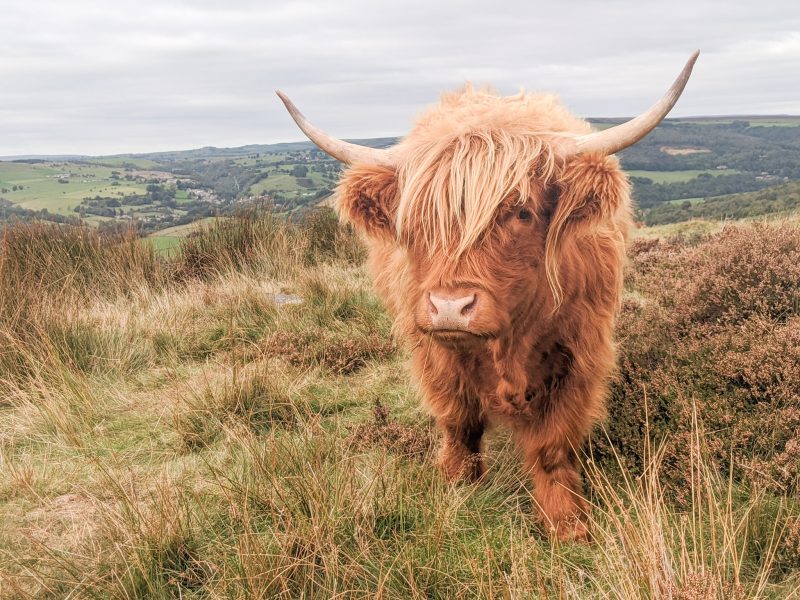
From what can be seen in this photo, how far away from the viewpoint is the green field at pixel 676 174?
32562mm

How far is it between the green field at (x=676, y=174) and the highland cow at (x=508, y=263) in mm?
32295

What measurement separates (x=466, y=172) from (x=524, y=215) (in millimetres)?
271

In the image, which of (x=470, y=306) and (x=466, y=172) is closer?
(x=470, y=306)

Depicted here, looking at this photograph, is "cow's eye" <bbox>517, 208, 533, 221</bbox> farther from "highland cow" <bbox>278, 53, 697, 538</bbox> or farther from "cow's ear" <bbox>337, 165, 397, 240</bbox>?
"cow's ear" <bbox>337, 165, 397, 240</bbox>

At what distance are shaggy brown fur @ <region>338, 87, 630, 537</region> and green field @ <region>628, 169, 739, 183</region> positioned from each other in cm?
3229

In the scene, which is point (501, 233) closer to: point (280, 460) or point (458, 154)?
point (458, 154)

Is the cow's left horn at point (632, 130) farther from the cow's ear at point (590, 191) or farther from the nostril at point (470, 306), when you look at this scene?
the nostril at point (470, 306)

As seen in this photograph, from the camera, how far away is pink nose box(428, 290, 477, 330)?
75.4 inches

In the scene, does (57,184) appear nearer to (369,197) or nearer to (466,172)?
(369,197)

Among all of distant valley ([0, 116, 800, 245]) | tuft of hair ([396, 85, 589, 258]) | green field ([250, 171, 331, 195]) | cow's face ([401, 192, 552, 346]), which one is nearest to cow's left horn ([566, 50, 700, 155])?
tuft of hair ([396, 85, 589, 258])

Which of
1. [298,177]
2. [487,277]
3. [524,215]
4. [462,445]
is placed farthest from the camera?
[298,177]

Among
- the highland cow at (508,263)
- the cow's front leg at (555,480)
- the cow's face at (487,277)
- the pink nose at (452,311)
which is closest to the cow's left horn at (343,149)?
the highland cow at (508,263)

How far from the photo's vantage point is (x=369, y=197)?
2367mm


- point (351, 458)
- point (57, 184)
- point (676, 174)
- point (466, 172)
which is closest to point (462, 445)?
point (351, 458)
